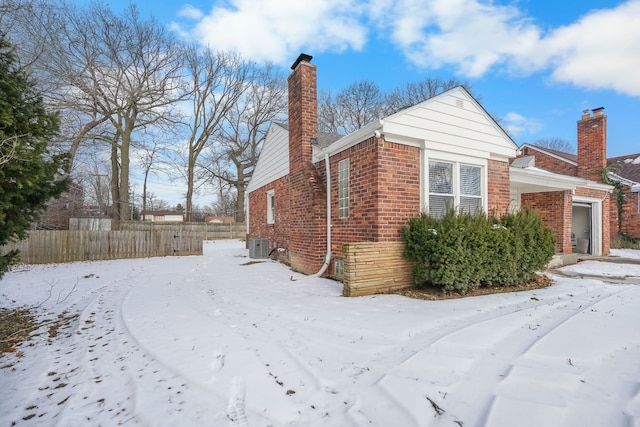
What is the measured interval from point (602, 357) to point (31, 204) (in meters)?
6.48

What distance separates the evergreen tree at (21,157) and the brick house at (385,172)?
4676 mm

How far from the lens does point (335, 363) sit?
8.45 feet

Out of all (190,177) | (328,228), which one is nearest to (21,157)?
(328,228)

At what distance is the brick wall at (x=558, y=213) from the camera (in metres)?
9.61

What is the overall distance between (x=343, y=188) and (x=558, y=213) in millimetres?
8304

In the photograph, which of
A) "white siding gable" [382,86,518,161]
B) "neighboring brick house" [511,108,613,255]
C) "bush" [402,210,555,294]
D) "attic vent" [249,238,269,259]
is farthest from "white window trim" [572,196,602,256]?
"attic vent" [249,238,269,259]

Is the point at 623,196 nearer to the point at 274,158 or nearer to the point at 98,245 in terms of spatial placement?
the point at 274,158

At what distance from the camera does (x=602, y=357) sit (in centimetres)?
242

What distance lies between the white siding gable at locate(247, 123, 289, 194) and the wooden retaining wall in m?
4.65

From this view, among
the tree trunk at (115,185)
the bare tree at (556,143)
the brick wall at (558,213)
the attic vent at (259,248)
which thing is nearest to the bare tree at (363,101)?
the tree trunk at (115,185)

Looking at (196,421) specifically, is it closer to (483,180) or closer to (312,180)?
(312,180)

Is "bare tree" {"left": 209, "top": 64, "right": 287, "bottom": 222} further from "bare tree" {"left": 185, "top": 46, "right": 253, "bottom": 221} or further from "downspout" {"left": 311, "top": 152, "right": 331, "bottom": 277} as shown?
"downspout" {"left": 311, "top": 152, "right": 331, "bottom": 277}

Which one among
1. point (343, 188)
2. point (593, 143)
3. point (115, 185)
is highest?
point (593, 143)

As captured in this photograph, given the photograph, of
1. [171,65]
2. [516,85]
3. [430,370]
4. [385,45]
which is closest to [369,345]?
[430,370]
